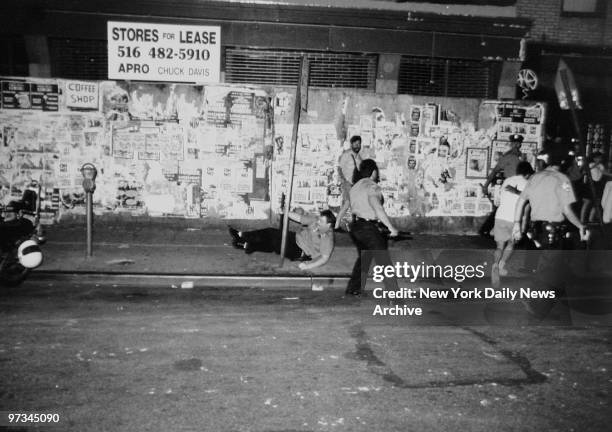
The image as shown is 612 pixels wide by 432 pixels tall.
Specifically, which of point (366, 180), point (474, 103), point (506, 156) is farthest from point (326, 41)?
point (366, 180)

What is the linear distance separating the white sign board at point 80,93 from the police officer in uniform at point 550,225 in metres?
8.65

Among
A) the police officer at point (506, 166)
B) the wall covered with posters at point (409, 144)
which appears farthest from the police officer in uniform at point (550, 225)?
the wall covered with posters at point (409, 144)

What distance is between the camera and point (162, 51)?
11.0m

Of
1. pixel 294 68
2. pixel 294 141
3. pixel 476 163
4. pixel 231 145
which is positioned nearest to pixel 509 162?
pixel 476 163

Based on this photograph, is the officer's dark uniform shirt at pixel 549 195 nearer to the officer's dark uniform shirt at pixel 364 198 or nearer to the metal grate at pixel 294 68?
the officer's dark uniform shirt at pixel 364 198

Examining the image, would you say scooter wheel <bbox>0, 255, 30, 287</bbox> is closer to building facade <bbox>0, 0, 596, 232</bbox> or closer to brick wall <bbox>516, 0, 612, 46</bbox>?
building facade <bbox>0, 0, 596, 232</bbox>

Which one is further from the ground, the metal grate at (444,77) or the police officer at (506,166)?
the metal grate at (444,77)

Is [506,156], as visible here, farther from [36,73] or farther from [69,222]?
[36,73]

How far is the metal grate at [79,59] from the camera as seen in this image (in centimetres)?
1160

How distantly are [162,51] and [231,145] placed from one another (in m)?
2.33

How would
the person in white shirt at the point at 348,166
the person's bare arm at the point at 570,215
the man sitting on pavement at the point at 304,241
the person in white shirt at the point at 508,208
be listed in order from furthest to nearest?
1. the person in white shirt at the point at 348,166
2. the man sitting on pavement at the point at 304,241
3. the person in white shirt at the point at 508,208
4. the person's bare arm at the point at 570,215

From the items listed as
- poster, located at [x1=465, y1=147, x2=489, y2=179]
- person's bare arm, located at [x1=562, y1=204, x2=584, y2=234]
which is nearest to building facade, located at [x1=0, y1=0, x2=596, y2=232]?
poster, located at [x1=465, y1=147, x2=489, y2=179]

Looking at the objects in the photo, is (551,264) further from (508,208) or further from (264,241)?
(264,241)

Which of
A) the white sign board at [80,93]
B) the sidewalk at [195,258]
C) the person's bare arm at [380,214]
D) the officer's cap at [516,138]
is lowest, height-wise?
the sidewalk at [195,258]
